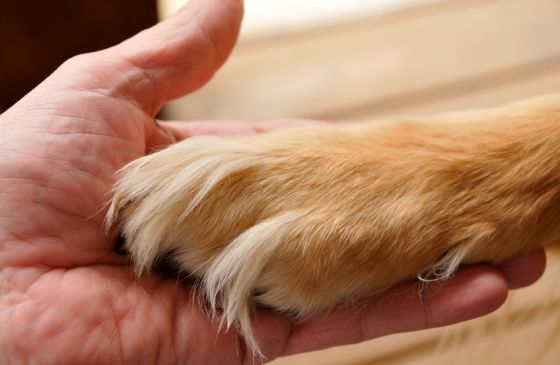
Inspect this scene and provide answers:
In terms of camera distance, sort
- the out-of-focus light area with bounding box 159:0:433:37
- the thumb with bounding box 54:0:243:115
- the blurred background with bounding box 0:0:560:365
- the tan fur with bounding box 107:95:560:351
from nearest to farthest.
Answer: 1. the tan fur with bounding box 107:95:560:351
2. the thumb with bounding box 54:0:243:115
3. the blurred background with bounding box 0:0:560:365
4. the out-of-focus light area with bounding box 159:0:433:37

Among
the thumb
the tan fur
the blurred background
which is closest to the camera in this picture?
the tan fur

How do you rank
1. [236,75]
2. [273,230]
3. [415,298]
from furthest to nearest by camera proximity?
[236,75] → [415,298] → [273,230]

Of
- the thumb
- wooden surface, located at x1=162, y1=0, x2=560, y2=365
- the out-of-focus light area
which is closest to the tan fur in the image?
the thumb

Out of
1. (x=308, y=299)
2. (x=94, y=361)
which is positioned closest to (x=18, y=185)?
(x=94, y=361)

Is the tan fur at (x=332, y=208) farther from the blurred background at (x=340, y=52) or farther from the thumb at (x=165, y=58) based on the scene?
the blurred background at (x=340, y=52)

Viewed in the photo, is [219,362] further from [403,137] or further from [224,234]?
[403,137]

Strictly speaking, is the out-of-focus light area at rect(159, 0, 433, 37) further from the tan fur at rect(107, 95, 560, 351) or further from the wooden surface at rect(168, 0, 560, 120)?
the tan fur at rect(107, 95, 560, 351)

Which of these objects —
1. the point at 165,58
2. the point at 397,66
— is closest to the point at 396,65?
the point at 397,66
